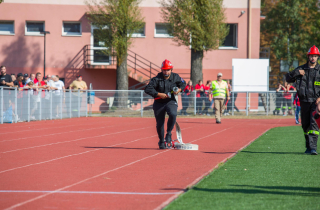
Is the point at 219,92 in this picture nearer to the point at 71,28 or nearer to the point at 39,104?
the point at 39,104

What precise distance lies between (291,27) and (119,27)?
26669 mm

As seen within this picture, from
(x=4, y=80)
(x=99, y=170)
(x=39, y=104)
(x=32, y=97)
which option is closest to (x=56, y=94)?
(x=39, y=104)

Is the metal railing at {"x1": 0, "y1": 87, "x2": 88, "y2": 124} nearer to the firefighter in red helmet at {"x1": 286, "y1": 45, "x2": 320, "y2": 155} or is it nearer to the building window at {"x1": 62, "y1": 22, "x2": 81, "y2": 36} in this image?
the building window at {"x1": 62, "y1": 22, "x2": 81, "y2": 36}

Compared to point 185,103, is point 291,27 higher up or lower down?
higher up

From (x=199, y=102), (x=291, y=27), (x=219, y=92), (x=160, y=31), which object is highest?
(x=291, y=27)

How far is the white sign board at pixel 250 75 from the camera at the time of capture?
28.1 m

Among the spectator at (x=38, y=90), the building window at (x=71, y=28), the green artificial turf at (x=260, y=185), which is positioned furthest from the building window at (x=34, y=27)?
the green artificial turf at (x=260, y=185)

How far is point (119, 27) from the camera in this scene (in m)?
26.7

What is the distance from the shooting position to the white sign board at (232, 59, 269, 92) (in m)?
28.1

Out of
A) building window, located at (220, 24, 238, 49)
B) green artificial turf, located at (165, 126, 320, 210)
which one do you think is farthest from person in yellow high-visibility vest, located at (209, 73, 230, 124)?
building window, located at (220, 24, 238, 49)

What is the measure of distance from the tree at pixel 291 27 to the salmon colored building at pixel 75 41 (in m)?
16.1

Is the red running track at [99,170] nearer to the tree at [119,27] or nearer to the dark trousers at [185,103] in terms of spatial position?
the dark trousers at [185,103]

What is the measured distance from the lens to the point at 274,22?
47.7m

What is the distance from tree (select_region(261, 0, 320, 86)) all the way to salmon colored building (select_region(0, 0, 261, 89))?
16.1 metres
